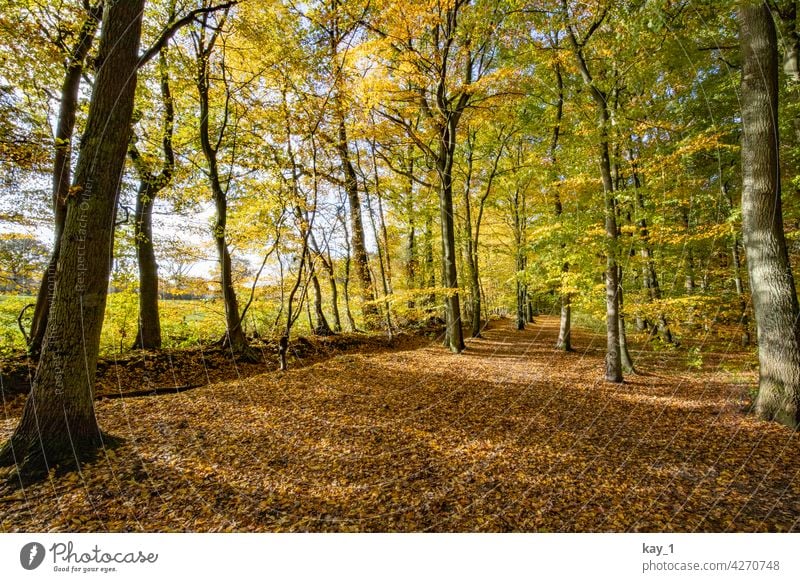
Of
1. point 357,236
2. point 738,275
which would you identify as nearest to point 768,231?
point 738,275

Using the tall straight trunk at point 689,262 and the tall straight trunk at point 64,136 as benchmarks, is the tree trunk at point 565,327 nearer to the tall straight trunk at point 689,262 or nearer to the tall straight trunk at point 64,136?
the tall straight trunk at point 689,262

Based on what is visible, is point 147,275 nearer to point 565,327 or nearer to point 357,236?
point 357,236

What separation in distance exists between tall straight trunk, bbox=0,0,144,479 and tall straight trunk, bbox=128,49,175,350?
5098mm

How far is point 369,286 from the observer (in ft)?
38.1

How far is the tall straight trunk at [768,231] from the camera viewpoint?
13.3 ft

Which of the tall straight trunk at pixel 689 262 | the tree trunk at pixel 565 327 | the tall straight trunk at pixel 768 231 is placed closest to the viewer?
the tall straight trunk at pixel 768 231

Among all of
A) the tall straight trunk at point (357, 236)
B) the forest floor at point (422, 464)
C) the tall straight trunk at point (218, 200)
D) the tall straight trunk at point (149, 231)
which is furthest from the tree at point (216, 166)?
the tall straight trunk at point (357, 236)

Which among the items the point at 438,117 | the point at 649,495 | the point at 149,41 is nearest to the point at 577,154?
the point at 438,117

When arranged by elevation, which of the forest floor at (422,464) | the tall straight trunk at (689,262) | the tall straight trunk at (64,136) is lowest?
the forest floor at (422,464)

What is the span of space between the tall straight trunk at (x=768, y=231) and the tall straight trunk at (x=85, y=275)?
7102 millimetres

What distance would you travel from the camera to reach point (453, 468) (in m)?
3.04

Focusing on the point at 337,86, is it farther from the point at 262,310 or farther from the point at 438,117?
the point at 262,310

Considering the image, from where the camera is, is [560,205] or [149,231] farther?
[560,205]

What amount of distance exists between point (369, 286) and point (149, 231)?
636cm
